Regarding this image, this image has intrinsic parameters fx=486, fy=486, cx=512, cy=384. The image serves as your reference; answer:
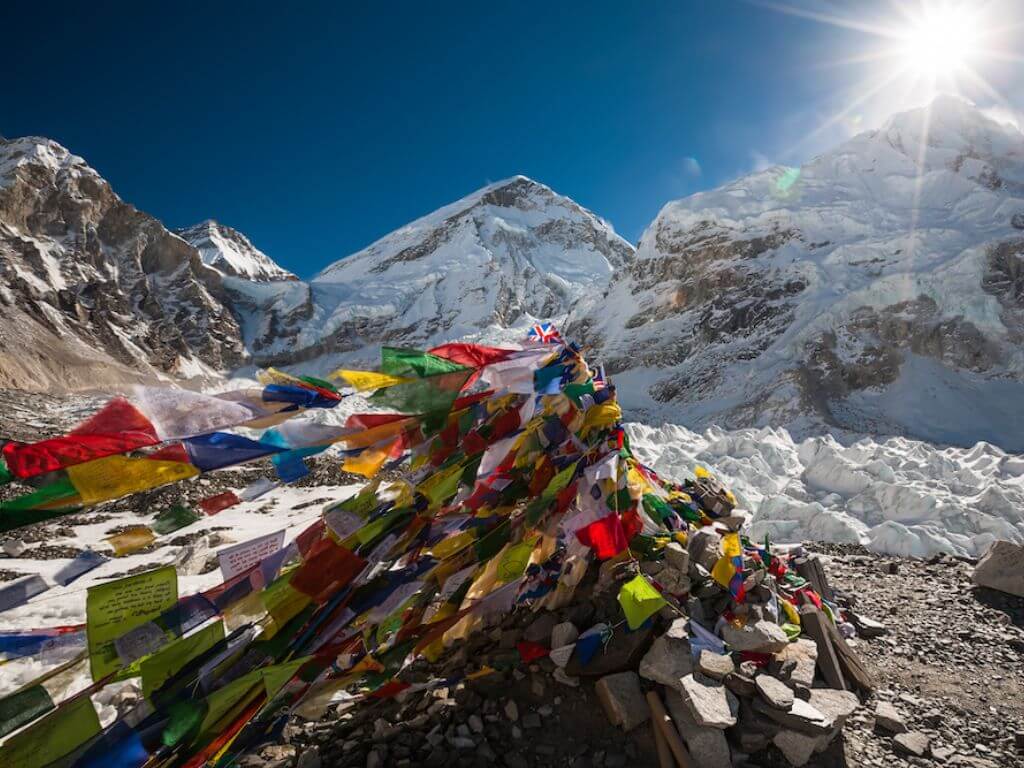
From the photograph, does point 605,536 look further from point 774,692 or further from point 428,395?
point 428,395

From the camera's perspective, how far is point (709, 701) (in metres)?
2.93

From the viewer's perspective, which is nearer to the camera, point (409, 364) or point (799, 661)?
point (409, 364)

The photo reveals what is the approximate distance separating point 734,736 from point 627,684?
0.66 m

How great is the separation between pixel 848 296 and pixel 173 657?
48.5 meters

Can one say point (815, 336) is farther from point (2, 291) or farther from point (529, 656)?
point (2, 291)

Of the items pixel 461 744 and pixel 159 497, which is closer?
pixel 461 744

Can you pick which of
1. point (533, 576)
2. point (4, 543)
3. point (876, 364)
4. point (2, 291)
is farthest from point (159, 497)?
point (2, 291)

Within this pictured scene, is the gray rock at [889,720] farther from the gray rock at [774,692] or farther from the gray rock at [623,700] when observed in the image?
the gray rock at [623,700]

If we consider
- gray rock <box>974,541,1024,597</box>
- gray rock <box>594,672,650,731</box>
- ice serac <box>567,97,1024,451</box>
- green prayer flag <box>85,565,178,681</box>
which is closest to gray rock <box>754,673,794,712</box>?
gray rock <box>594,672,650,731</box>

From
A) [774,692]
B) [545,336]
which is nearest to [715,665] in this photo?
[774,692]

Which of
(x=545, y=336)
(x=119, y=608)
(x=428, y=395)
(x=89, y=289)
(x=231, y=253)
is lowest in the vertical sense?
(x=119, y=608)

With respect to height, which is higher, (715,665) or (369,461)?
(369,461)

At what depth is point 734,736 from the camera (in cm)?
293

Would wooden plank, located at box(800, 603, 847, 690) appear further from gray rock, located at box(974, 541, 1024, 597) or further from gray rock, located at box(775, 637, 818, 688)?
gray rock, located at box(974, 541, 1024, 597)
